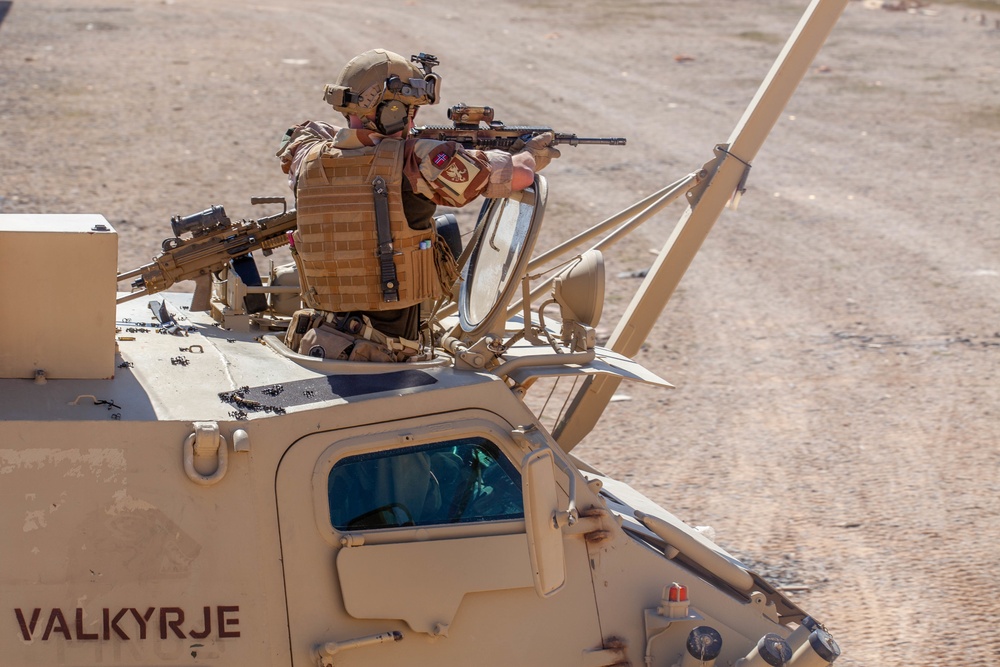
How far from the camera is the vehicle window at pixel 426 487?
4.44 meters

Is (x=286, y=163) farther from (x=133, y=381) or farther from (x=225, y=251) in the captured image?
(x=133, y=381)

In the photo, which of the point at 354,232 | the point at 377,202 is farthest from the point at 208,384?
the point at 377,202

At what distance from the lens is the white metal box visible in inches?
172

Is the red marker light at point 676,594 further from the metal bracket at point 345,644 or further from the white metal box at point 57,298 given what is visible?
the white metal box at point 57,298

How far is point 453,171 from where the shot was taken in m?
4.81

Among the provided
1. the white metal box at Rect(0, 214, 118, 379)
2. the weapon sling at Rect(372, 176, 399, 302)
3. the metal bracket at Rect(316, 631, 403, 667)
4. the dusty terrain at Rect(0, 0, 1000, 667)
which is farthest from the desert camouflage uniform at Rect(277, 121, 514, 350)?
the dusty terrain at Rect(0, 0, 1000, 667)

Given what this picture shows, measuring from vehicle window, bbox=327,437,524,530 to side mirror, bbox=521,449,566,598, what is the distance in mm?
263

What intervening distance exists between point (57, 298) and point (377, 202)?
119cm

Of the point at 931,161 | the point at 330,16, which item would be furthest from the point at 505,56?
the point at 931,161

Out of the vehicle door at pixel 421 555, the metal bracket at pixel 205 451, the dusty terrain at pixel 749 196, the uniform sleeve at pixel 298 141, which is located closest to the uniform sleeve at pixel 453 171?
the uniform sleeve at pixel 298 141

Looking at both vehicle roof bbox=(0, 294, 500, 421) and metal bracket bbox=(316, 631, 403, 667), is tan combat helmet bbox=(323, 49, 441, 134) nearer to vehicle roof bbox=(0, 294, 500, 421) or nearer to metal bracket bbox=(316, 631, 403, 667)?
vehicle roof bbox=(0, 294, 500, 421)

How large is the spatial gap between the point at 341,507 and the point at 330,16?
20971 millimetres

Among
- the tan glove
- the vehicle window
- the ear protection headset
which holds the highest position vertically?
the ear protection headset

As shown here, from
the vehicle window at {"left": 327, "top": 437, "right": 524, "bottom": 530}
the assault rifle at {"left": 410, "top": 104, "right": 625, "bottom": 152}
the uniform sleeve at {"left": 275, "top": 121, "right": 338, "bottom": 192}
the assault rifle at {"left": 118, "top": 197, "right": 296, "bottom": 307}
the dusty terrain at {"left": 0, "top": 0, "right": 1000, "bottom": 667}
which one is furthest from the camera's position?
the dusty terrain at {"left": 0, "top": 0, "right": 1000, "bottom": 667}
